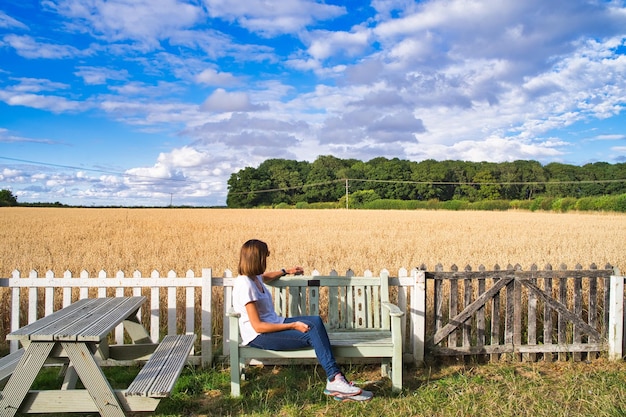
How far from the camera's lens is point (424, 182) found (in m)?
98.4

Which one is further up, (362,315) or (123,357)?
(362,315)

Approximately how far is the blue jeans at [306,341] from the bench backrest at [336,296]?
2.66ft

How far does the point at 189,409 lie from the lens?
430 centimetres

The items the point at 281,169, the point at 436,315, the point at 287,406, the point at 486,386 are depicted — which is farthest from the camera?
the point at 281,169

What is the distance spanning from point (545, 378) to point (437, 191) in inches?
3757

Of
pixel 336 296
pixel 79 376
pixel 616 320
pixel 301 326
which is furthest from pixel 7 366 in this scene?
pixel 616 320


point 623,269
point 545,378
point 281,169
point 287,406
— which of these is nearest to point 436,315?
point 545,378

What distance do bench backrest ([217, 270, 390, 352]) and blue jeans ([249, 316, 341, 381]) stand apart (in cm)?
81

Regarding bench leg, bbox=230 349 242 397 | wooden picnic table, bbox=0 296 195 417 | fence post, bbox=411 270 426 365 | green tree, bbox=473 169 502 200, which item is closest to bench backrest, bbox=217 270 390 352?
fence post, bbox=411 270 426 365

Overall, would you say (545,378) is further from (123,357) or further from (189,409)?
(123,357)

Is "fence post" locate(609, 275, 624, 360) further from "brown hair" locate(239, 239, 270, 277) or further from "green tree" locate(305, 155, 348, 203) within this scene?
"green tree" locate(305, 155, 348, 203)

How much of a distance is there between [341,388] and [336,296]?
1.17 metres

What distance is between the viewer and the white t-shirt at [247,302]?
4.39m

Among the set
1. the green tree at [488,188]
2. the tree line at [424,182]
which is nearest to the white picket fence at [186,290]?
the tree line at [424,182]
